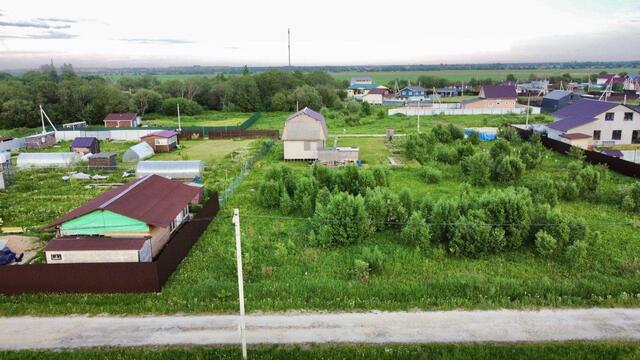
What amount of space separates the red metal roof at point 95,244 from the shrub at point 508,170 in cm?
1851

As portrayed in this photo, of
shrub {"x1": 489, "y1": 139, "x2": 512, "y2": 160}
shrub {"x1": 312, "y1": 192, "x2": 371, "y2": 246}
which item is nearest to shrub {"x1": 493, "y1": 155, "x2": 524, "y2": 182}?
shrub {"x1": 489, "y1": 139, "x2": 512, "y2": 160}

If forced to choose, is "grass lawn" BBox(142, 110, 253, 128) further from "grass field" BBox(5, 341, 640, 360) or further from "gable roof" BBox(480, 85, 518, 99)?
"grass field" BBox(5, 341, 640, 360)

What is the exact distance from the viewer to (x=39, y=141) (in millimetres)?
40688

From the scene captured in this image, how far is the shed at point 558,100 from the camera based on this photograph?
198 feet

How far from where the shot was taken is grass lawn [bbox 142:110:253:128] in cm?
6013

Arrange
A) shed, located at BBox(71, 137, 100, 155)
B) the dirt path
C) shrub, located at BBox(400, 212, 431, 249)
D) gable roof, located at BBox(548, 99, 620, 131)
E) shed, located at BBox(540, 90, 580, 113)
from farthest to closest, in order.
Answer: shed, located at BBox(540, 90, 580, 113) → gable roof, located at BBox(548, 99, 620, 131) → shed, located at BBox(71, 137, 100, 155) → shrub, located at BBox(400, 212, 431, 249) → the dirt path

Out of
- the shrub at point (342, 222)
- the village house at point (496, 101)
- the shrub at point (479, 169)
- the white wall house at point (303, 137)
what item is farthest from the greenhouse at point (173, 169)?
the village house at point (496, 101)

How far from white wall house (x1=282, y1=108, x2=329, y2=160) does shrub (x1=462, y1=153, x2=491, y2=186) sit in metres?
10.4

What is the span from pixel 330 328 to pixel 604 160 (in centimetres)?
2372

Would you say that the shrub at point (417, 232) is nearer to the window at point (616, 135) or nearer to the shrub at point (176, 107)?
the window at point (616, 135)

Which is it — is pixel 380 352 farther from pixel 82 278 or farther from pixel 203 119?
pixel 203 119

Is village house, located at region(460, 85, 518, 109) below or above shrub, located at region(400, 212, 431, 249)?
above

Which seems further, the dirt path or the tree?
the tree

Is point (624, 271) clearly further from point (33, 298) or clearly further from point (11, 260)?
point (11, 260)
